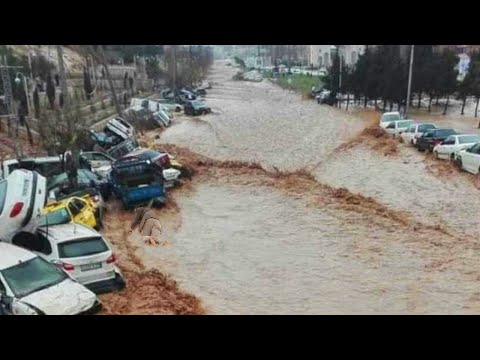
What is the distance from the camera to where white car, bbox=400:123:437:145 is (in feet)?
55.0

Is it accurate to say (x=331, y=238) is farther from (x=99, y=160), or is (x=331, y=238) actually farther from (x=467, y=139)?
(x=99, y=160)

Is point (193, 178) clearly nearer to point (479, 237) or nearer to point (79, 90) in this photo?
point (479, 237)

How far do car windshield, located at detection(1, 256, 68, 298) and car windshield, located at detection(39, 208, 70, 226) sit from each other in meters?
1.44

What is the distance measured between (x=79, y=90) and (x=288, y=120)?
10.3 m

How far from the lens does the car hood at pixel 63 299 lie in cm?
559

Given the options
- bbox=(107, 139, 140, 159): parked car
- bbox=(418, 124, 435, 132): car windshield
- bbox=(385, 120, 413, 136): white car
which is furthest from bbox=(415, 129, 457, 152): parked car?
bbox=(107, 139, 140, 159): parked car

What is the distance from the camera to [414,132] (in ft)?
56.5

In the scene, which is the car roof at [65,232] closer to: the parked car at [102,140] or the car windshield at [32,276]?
the car windshield at [32,276]

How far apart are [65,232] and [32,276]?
1.24m

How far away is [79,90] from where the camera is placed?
2506 cm

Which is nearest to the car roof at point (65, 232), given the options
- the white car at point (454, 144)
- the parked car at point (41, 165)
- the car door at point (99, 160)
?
the parked car at point (41, 165)

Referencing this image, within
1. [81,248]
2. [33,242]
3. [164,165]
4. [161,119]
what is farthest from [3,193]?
[161,119]
